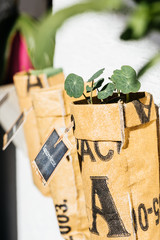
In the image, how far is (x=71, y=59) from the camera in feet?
3.07

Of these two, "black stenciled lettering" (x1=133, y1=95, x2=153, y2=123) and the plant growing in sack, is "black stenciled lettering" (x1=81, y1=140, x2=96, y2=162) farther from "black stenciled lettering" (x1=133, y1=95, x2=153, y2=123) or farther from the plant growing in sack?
"black stenciled lettering" (x1=133, y1=95, x2=153, y2=123)

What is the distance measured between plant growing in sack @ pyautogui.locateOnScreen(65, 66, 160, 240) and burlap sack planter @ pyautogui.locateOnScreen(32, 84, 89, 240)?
16 cm

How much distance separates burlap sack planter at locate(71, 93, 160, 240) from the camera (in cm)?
60

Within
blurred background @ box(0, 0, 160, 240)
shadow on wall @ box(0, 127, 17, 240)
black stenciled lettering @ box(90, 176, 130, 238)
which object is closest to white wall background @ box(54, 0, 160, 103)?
blurred background @ box(0, 0, 160, 240)

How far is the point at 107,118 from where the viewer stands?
591mm

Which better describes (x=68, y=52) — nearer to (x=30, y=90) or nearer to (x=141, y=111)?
(x=30, y=90)

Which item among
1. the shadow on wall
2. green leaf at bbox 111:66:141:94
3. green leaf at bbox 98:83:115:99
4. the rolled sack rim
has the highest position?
green leaf at bbox 111:66:141:94

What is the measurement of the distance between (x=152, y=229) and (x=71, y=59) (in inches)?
19.3

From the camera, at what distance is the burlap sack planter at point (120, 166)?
0.60 m

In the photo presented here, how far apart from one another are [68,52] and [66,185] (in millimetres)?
355

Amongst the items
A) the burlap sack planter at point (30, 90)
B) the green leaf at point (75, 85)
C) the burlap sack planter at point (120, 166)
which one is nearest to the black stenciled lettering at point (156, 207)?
the burlap sack planter at point (120, 166)

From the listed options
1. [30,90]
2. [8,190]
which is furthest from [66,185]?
[8,190]

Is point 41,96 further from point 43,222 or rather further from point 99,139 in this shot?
point 43,222

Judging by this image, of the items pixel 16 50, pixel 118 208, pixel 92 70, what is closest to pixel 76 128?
pixel 118 208
